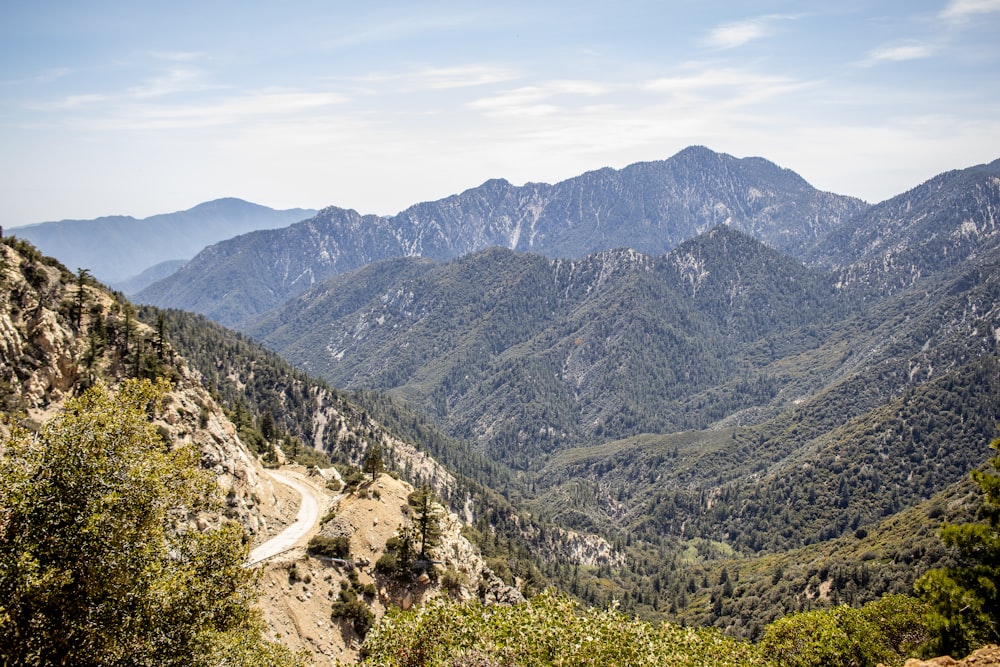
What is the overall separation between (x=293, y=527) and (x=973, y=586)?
70706mm

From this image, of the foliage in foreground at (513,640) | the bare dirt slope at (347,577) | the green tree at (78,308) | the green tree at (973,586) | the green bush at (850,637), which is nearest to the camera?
the foliage in foreground at (513,640)

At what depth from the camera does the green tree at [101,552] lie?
21.3m

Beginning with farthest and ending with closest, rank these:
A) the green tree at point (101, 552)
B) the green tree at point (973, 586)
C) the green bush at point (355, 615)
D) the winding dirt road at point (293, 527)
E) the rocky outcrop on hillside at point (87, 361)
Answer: the winding dirt road at point (293, 527) < the rocky outcrop on hillside at point (87, 361) < the green bush at point (355, 615) < the green tree at point (973, 586) < the green tree at point (101, 552)

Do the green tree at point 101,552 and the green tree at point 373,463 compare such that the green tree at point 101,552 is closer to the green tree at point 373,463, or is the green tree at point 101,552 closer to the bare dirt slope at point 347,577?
the bare dirt slope at point 347,577

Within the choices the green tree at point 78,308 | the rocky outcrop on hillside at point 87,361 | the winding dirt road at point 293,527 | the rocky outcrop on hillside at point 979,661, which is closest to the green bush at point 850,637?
the rocky outcrop on hillside at point 979,661

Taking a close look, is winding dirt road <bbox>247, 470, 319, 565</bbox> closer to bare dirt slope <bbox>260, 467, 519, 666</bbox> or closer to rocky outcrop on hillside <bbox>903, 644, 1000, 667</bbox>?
bare dirt slope <bbox>260, 467, 519, 666</bbox>

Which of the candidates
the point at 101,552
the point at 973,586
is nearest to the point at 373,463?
the point at 101,552

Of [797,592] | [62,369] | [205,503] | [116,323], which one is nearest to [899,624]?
[205,503]

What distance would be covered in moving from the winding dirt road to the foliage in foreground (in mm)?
31262

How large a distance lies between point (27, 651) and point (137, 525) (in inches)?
197

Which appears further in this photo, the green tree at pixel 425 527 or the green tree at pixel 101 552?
the green tree at pixel 425 527

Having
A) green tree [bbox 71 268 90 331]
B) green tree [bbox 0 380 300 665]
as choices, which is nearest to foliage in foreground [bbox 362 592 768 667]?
green tree [bbox 0 380 300 665]

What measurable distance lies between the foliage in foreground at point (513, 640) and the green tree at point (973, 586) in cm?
1487

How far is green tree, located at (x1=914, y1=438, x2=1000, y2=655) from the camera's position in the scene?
119 feet
